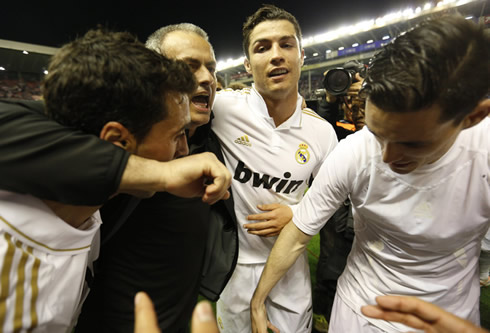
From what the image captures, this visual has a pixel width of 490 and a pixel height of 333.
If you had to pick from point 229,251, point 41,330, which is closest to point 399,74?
point 229,251

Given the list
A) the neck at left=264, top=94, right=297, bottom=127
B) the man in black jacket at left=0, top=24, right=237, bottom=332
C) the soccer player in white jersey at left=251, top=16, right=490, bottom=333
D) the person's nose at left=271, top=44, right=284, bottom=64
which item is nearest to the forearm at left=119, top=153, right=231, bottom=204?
the man in black jacket at left=0, top=24, right=237, bottom=332

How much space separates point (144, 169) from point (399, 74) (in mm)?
790

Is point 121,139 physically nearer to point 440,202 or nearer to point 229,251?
point 229,251

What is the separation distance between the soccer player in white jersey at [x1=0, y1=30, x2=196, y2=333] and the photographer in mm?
1387

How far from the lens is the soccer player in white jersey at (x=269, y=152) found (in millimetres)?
Result: 1422

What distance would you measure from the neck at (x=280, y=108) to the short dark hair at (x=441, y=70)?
2.54ft

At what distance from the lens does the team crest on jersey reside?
143 centimetres

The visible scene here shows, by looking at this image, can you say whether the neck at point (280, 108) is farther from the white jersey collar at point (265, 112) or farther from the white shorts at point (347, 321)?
the white shorts at point (347, 321)

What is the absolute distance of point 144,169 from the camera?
2.02 feet

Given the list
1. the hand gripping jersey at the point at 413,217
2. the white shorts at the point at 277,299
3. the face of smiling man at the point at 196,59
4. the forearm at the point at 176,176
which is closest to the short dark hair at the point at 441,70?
the hand gripping jersey at the point at 413,217

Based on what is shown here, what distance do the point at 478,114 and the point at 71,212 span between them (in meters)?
1.31

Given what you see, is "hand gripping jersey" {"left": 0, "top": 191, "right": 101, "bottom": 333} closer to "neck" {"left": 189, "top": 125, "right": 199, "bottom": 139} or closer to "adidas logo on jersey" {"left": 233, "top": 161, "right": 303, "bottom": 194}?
"neck" {"left": 189, "top": 125, "right": 199, "bottom": 139}

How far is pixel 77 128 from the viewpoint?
0.67 metres

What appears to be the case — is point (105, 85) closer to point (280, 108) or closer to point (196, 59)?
point (196, 59)
